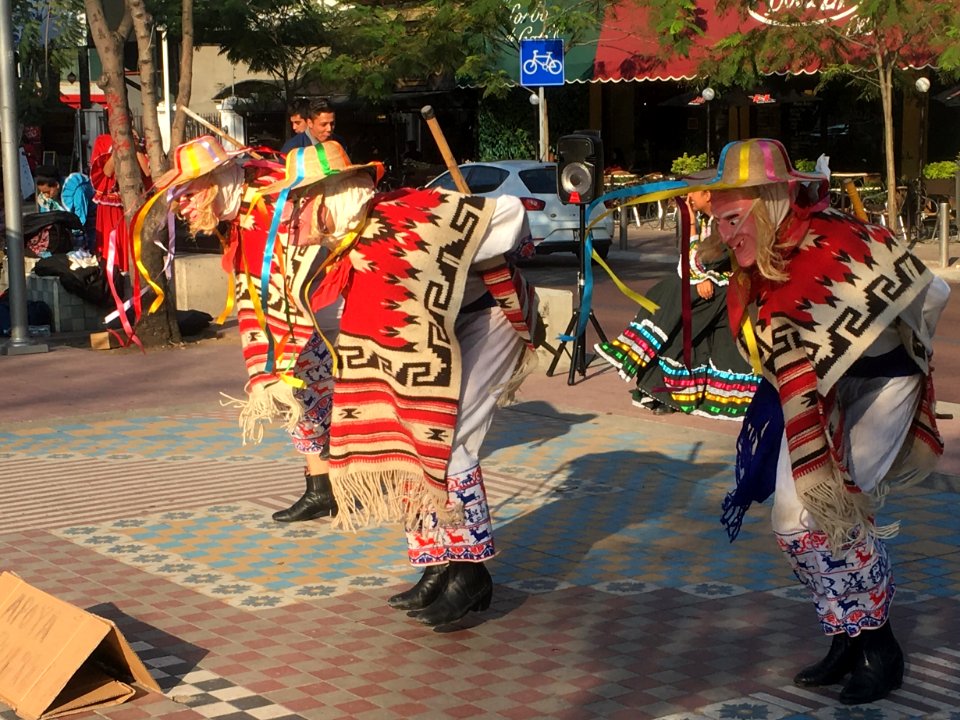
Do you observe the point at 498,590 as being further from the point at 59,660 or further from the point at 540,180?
the point at 540,180

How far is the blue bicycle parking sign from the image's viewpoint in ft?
58.7

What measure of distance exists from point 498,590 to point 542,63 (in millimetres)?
12301

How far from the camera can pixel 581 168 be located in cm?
1212

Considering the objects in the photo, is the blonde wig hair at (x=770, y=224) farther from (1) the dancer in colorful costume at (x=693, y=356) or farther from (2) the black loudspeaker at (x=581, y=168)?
(2) the black loudspeaker at (x=581, y=168)

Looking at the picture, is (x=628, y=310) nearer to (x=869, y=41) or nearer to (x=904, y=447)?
(x=869, y=41)

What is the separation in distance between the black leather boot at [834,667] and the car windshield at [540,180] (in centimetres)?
1744

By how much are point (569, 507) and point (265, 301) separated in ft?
6.28

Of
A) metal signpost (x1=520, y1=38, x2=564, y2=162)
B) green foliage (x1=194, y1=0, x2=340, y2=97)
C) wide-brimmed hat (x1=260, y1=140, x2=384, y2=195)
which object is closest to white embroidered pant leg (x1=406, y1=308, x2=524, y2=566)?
wide-brimmed hat (x1=260, y1=140, x2=384, y2=195)

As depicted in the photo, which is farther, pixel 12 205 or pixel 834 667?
pixel 12 205

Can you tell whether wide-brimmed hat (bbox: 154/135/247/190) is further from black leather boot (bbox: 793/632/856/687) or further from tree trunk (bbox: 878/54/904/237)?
tree trunk (bbox: 878/54/904/237)

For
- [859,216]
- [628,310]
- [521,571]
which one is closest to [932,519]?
[521,571]

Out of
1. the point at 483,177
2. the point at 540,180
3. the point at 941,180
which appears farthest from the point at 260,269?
the point at 941,180

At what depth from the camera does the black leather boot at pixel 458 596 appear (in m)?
5.81

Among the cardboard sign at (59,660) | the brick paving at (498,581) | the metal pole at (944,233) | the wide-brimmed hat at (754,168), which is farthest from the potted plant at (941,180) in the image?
the cardboard sign at (59,660)
